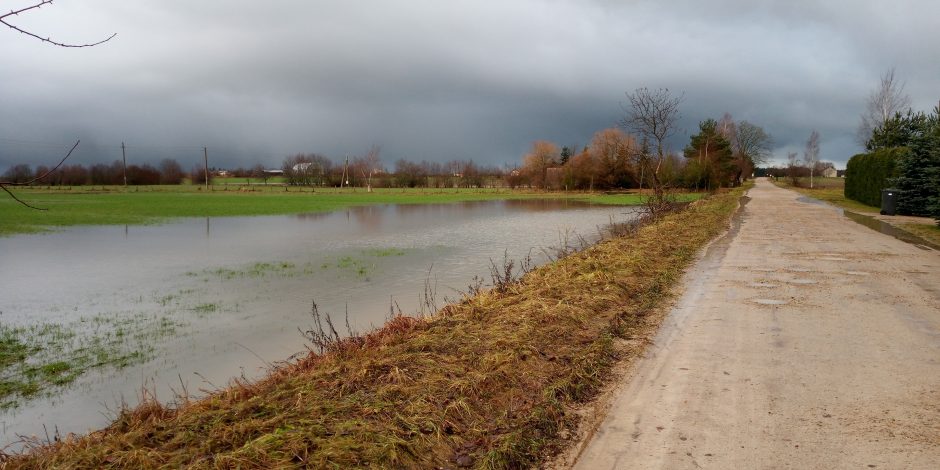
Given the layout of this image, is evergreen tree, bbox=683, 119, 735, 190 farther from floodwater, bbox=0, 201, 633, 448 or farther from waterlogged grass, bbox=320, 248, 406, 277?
waterlogged grass, bbox=320, 248, 406, 277

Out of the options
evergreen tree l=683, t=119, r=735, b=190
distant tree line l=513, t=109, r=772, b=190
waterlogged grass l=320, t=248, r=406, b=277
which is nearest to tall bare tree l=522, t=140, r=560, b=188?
distant tree line l=513, t=109, r=772, b=190

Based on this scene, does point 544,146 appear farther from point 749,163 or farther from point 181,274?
point 181,274

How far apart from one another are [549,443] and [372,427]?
4.10ft

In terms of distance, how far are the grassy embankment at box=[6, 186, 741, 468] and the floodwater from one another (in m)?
1.38

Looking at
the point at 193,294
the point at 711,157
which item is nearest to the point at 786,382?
the point at 193,294

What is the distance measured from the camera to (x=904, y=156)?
24531 mm

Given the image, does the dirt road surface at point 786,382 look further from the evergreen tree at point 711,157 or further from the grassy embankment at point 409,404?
the evergreen tree at point 711,157

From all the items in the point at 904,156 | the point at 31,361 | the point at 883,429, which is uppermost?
the point at 904,156

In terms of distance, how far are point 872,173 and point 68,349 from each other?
116 feet

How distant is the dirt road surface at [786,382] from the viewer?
12.1ft

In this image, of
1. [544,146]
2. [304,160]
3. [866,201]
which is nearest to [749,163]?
[544,146]

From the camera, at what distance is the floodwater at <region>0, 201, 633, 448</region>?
6.46m

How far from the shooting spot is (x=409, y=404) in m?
4.41

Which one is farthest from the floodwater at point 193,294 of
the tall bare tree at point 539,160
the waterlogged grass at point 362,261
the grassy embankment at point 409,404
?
the tall bare tree at point 539,160
